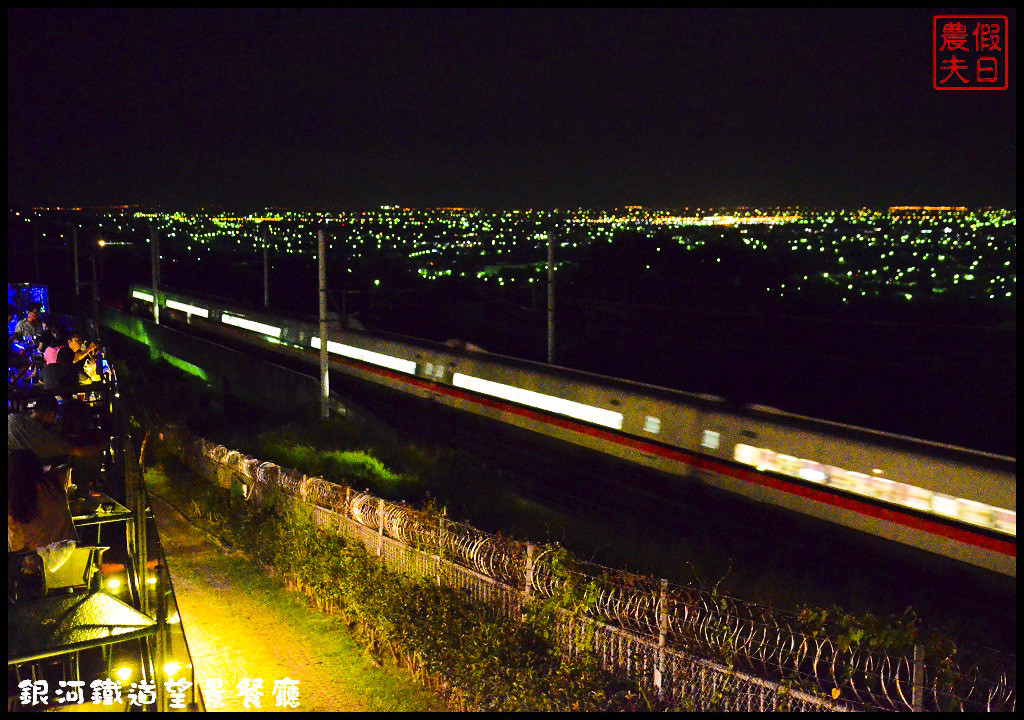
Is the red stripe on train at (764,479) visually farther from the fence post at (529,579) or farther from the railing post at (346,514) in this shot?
the railing post at (346,514)

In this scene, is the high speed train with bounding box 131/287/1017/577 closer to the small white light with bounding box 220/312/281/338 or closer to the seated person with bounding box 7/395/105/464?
the seated person with bounding box 7/395/105/464

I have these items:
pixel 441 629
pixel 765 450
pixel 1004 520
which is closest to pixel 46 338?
pixel 441 629

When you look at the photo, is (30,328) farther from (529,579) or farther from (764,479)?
(764,479)

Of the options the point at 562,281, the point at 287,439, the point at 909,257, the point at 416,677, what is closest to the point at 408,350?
the point at 287,439

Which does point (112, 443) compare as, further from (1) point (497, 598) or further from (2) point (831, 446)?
(2) point (831, 446)

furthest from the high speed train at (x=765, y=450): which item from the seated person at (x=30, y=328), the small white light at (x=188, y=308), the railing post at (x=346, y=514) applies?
the small white light at (x=188, y=308)

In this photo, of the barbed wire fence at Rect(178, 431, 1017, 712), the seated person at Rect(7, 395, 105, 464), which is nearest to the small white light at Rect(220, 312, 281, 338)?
the seated person at Rect(7, 395, 105, 464)

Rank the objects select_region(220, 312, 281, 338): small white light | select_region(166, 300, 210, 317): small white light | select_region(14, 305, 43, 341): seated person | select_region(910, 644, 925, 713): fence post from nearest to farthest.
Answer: select_region(910, 644, 925, 713): fence post
select_region(14, 305, 43, 341): seated person
select_region(220, 312, 281, 338): small white light
select_region(166, 300, 210, 317): small white light
